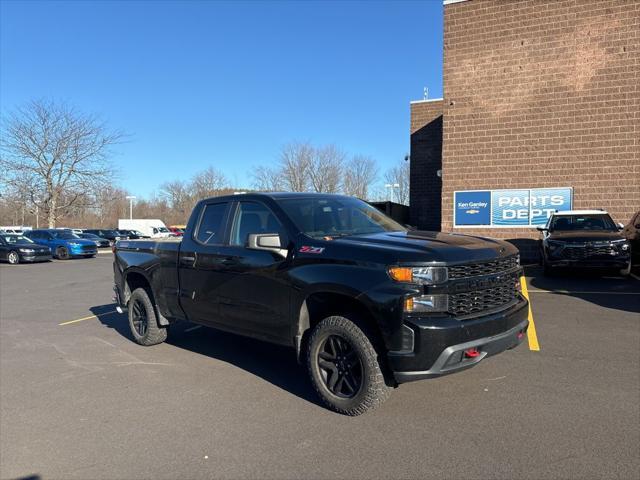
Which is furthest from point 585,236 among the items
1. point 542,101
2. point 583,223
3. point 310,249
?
point 310,249

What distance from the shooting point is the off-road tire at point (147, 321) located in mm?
6238

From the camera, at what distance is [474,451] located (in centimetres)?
335

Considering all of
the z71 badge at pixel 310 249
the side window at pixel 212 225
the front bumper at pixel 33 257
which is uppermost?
the side window at pixel 212 225

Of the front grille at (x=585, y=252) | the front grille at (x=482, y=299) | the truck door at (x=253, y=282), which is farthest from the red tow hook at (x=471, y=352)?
the front grille at (x=585, y=252)

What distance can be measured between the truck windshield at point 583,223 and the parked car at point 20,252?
2257 centimetres

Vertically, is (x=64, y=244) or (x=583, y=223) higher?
(x=583, y=223)

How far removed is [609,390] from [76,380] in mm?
5352

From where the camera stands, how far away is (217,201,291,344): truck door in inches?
174

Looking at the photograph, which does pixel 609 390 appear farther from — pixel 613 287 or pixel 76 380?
pixel 613 287

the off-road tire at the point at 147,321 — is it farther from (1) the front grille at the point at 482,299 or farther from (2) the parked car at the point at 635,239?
(2) the parked car at the point at 635,239

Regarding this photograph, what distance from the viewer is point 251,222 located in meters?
4.98

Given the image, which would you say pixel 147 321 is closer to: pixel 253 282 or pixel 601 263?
pixel 253 282

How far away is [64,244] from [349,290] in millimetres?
26198

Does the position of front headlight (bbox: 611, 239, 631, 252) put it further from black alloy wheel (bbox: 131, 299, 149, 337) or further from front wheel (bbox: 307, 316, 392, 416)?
black alloy wheel (bbox: 131, 299, 149, 337)
